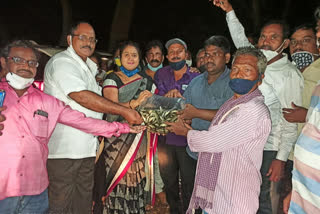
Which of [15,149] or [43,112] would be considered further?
[43,112]

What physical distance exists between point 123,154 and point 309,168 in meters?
2.13

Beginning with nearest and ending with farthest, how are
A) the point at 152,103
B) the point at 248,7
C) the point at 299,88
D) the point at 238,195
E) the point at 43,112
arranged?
the point at 238,195 < the point at 43,112 < the point at 152,103 < the point at 299,88 < the point at 248,7

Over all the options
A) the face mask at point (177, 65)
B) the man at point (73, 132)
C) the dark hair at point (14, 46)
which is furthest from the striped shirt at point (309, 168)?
the dark hair at point (14, 46)

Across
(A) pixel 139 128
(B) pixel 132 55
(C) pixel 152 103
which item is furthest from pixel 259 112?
(B) pixel 132 55

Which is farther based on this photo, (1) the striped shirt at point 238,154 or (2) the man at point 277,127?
(2) the man at point 277,127

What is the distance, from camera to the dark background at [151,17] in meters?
12.9

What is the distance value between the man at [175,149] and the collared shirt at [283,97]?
967 millimetres

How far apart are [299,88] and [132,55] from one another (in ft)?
6.12

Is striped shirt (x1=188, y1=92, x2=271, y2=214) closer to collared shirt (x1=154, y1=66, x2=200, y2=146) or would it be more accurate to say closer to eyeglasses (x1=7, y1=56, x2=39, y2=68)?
collared shirt (x1=154, y1=66, x2=200, y2=146)

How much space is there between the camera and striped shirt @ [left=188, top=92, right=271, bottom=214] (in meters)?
2.33

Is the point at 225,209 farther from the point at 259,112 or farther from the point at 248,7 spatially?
the point at 248,7

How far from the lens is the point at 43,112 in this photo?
2.74 m

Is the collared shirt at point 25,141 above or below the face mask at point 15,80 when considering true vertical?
below

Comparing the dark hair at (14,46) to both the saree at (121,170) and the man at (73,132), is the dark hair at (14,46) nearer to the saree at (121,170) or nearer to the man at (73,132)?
the man at (73,132)
